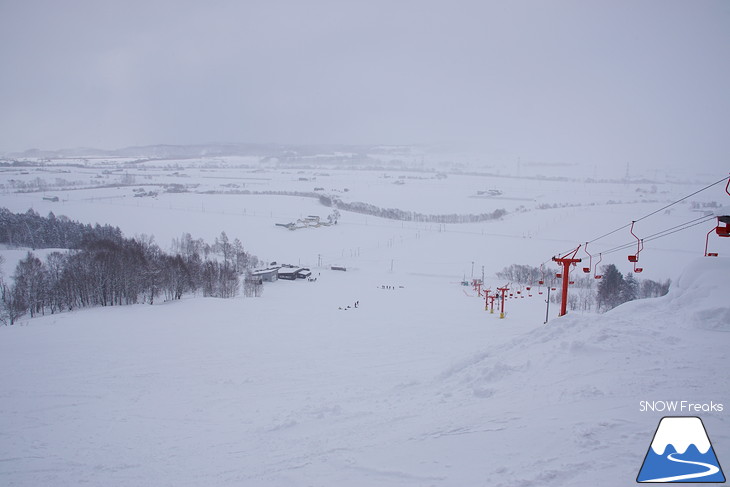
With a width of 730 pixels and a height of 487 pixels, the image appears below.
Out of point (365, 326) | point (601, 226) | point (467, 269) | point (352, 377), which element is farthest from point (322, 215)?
point (352, 377)

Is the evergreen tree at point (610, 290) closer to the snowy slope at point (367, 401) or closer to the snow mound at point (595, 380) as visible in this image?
the snowy slope at point (367, 401)

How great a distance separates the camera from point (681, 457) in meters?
3.88

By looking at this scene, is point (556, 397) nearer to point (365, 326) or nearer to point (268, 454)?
point (268, 454)

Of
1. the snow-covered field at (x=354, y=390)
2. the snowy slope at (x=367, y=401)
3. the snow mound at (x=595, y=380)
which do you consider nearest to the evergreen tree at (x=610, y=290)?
the snow-covered field at (x=354, y=390)

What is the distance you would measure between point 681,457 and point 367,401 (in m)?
5.56

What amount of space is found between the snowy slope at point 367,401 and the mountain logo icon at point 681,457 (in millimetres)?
163

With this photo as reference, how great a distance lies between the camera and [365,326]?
57.1 ft

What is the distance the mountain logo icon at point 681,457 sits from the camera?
3.61 m

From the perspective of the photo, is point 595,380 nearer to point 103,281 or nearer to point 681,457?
point 681,457

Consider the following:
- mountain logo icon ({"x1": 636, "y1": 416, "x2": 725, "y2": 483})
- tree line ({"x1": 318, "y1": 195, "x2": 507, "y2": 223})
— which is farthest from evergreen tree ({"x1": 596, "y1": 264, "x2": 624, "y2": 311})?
tree line ({"x1": 318, "y1": 195, "x2": 507, "y2": 223})

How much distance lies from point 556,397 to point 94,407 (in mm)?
9583

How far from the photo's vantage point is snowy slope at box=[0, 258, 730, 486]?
4.98m

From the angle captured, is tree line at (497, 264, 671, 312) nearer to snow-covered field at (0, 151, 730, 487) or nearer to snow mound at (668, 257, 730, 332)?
snow-covered field at (0, 151, 730, 487)

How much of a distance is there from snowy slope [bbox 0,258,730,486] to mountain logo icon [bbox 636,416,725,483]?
0.53 feet
